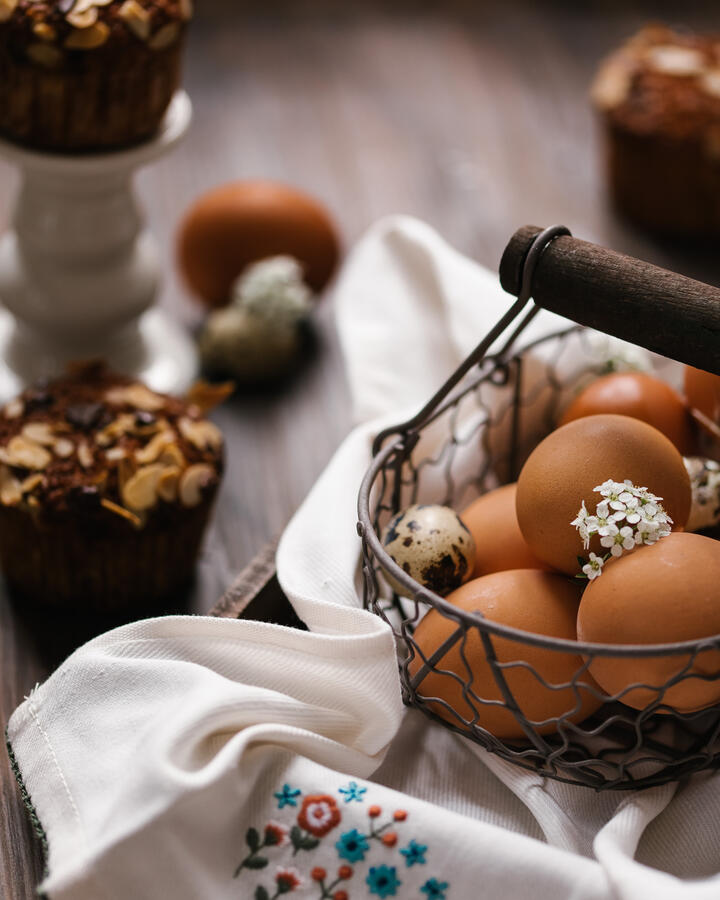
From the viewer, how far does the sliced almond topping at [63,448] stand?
61cm

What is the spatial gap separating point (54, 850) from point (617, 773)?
9.5 inches

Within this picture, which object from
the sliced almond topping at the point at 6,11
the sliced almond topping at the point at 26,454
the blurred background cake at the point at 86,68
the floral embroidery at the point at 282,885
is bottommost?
the floral embroidery at the point at 282,885

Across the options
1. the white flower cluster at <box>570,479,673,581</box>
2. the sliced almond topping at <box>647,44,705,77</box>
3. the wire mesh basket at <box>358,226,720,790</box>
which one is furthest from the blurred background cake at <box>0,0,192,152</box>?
the sliced almond topping at <box>647,44,705,77</box>

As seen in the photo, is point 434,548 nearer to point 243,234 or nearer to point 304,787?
point 304,787

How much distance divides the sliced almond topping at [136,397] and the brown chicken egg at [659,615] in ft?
1.06

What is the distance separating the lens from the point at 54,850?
0.43 m

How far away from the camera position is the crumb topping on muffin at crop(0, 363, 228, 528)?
1.93ft

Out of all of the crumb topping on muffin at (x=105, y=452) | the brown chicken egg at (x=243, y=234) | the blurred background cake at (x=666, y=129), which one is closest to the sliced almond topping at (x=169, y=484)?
the crumb topping on muffin at (x=105, y=452)

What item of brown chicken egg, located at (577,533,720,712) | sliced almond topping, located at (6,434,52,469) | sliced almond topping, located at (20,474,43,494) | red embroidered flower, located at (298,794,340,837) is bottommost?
red embroidered flower, located at (298,794,340,837)

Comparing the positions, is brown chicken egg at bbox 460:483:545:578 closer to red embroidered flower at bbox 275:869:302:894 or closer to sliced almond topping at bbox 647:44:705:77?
red embroidered flower at bbox 275:869:302:894

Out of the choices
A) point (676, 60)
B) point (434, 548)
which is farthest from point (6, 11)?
point (676, 60)

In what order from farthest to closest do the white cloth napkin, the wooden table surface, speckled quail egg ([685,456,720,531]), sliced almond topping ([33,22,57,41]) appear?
the wooden table surface
sliced almond topping ([33,22,57,41])
speckled quail egg ([685,456,720,531])
the white cloth napkin

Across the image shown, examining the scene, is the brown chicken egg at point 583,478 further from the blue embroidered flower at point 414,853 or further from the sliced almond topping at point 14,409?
the sliced almond topping at point 14,409

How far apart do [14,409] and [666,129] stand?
642 mm
